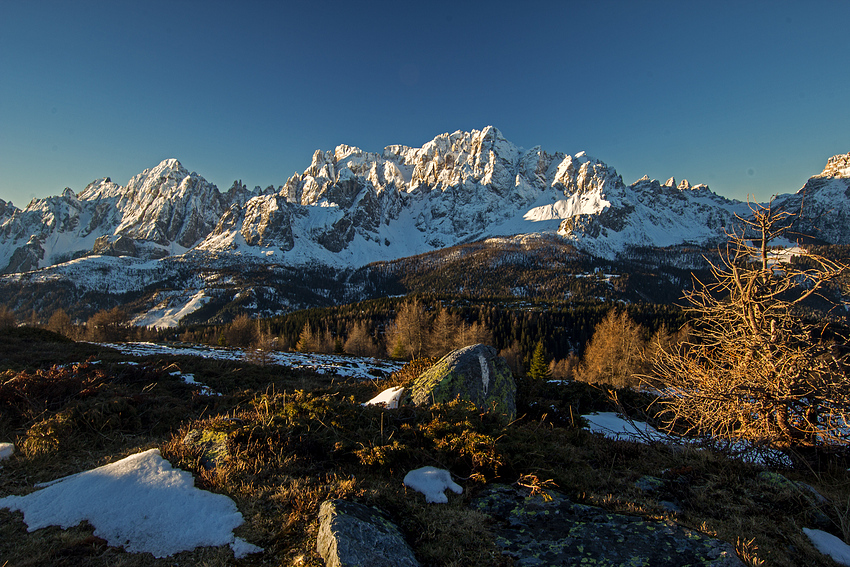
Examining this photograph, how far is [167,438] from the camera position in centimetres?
659

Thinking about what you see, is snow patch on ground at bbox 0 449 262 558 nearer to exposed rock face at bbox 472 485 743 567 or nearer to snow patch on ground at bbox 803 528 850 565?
exposed rock face at bbox 472 485 743 567

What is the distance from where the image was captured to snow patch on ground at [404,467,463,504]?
13.8ft

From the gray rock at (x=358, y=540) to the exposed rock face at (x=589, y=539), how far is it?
1.03 meters

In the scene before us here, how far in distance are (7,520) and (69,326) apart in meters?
78.6

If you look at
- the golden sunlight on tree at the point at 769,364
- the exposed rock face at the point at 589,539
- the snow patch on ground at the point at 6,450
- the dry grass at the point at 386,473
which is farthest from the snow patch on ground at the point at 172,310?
the golden sunlight on tree at the point at 769,364

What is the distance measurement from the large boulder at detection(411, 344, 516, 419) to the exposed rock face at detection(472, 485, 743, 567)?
4103 millimetres

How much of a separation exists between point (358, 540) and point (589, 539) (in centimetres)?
223

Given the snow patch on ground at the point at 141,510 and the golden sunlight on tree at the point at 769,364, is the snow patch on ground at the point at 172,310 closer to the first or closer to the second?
the snow patch on ground at the point at 141,510

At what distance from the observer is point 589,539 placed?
3441 millimetres

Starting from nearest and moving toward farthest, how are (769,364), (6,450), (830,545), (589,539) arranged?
1. (589,539)
2. (830,545)
3. (6,450)
4. (769,364)

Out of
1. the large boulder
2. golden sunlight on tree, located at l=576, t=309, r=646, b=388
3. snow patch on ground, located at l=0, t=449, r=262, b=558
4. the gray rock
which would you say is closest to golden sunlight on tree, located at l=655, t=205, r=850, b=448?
the large boulder

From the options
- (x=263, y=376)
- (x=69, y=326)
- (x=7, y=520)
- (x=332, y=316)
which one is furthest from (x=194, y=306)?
(x=7, y=520)

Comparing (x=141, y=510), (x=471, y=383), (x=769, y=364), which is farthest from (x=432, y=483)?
(x=769, y=364)

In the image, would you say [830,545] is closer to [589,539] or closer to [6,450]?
[589,539]
